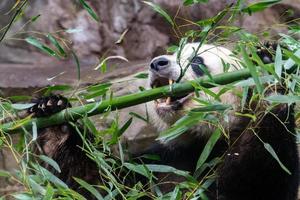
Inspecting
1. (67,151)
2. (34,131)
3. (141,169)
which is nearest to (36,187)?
(34,131)

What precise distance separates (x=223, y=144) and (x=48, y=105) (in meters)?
1.04

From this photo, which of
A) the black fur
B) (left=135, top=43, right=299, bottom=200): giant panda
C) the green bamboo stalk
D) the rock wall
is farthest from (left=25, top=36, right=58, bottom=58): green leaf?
the rock wall

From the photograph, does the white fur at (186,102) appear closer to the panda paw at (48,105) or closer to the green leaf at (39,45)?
the panda paw at (48,105)

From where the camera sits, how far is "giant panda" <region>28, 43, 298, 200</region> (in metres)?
3.09

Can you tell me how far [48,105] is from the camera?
314cm

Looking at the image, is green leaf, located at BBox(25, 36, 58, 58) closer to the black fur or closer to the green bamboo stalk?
the green bamboo stalk

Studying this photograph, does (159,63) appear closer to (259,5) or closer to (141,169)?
(141,169)

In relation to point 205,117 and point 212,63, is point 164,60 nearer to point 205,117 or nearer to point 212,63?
point 212,63

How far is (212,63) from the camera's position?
13.0ft

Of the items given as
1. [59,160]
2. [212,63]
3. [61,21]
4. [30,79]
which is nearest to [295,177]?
[212,63]

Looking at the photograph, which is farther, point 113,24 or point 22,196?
point 113,24

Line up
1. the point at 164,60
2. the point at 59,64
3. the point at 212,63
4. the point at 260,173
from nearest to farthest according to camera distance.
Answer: the point at 260,173 → the point at 164,60 → the point at 212,63 → the point at 59,64

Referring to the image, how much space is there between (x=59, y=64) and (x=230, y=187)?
4.53 meters

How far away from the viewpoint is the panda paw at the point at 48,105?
3.14 m
